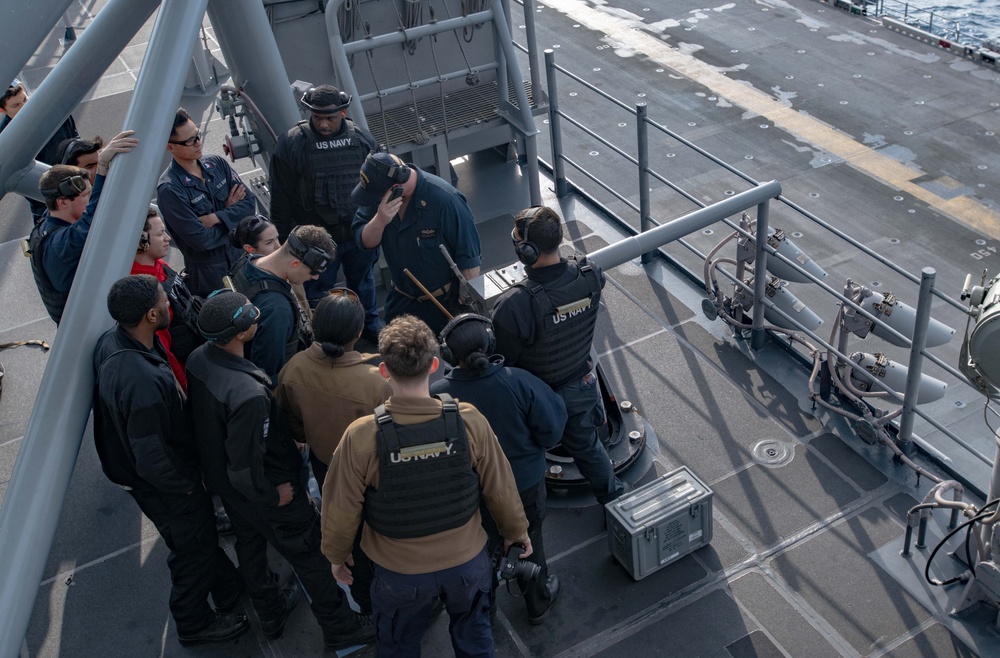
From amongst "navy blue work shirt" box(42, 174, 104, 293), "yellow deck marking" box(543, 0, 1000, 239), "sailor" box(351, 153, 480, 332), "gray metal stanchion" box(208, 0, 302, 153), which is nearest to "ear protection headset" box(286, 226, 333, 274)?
"sailor" box(351, 153, 480, 332)

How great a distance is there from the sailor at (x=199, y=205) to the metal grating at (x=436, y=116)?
216 centimetres

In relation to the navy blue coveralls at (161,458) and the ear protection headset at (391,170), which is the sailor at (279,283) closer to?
the navy blue coveralls at (161,458)

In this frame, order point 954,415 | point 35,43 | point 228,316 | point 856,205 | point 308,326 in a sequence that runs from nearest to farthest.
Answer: point 35,43, point 228,316, point 308,326, point 954,415, point 856,205

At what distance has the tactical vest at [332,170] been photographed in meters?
6.60

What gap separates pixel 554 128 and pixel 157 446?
18.8 feet

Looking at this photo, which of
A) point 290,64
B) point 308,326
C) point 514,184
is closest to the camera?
point 308,326

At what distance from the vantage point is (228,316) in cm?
431

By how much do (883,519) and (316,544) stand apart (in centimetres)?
334

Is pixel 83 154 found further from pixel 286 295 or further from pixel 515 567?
pixel 515 567

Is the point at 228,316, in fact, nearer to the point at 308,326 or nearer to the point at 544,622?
the point at 308,326

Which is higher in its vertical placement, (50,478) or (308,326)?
(50,478)

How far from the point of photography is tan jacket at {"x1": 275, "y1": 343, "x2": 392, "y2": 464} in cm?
451

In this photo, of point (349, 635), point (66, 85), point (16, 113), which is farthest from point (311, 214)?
point (349, 635)

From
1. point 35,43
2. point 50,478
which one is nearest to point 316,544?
point 50,478
